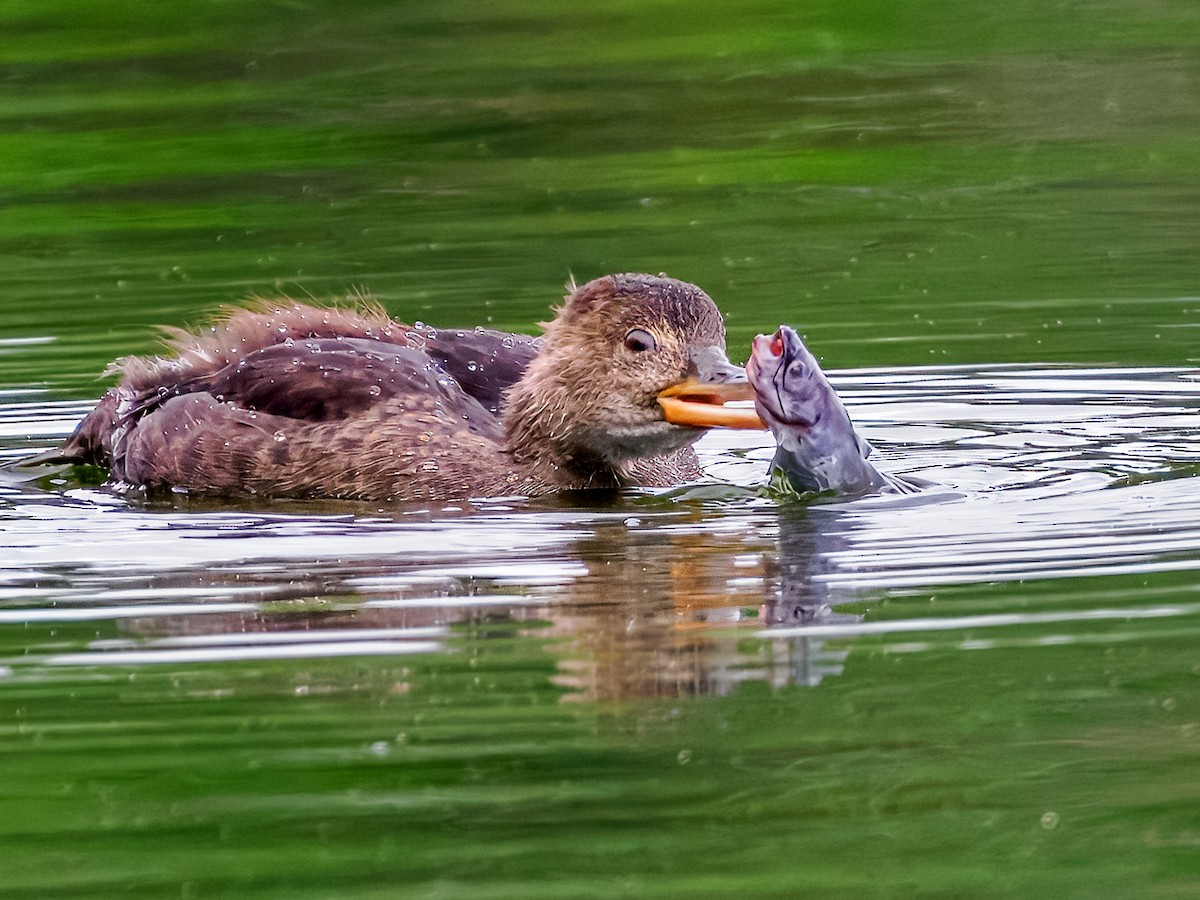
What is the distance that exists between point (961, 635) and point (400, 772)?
5.50 ft

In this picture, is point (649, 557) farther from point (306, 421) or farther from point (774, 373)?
point (306, 421)

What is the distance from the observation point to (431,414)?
9.45 m

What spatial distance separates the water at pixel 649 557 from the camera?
5473 millimetres

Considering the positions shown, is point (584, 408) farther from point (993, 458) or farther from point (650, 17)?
point (650, 17)

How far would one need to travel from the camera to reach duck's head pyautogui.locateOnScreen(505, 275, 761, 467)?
29.3ft

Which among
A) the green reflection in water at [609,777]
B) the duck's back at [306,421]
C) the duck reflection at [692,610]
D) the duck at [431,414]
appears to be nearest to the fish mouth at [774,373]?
the duck at [431,414]

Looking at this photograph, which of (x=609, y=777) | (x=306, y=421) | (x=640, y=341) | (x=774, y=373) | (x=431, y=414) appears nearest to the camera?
(x=609, y=777)

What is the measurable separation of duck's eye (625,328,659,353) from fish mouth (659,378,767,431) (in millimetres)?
169

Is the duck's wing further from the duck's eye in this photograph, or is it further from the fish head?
the fish head

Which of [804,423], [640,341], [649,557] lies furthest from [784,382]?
[649,557]

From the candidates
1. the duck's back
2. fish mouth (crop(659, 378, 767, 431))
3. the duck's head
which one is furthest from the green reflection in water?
the duck's back

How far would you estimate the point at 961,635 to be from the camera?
6676 millimetres

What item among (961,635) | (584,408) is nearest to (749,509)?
(584,408)

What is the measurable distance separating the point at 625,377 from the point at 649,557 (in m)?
1.29
